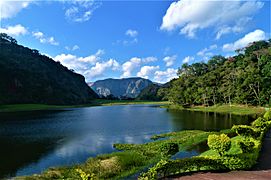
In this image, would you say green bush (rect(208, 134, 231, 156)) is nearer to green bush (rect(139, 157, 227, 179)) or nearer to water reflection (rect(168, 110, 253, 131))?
green bush (rect(139, 157, 227, 179))

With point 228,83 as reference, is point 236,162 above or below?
below

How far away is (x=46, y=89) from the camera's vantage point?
18412 centimetres

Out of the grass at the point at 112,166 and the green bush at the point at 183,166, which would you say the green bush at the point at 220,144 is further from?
the grass at the point at 112,166

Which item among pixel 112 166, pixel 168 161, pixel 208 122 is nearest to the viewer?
pixel 168 161

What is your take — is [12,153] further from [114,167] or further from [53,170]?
[114,167]

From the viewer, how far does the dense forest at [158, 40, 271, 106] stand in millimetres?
95144

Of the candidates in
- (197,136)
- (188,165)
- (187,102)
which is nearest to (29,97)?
(187,102)

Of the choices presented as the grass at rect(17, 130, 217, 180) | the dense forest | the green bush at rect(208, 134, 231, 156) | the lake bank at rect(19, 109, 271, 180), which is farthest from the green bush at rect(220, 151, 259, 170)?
the dense forest

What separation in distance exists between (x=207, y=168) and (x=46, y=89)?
7098 inches

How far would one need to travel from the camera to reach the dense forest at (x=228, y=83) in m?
95.1

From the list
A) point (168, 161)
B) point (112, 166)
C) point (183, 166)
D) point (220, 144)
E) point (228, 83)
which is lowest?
point (112, 166)

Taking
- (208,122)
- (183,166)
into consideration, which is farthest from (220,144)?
(208,122)

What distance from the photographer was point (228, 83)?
10819 cm

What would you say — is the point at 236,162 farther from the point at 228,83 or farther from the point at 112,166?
the point at 228,83
